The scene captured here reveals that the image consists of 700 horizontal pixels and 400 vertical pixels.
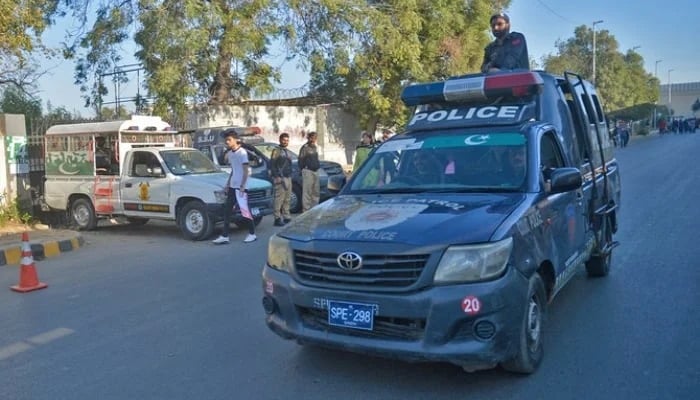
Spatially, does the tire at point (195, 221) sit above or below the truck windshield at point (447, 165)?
below

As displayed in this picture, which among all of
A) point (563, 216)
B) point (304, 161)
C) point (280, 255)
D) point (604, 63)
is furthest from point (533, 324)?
point (604, 63)

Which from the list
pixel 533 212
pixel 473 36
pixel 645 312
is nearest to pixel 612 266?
pixel 645 312

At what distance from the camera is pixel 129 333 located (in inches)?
223

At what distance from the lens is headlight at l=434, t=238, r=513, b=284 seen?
3814 mm

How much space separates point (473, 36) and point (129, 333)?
2265cm

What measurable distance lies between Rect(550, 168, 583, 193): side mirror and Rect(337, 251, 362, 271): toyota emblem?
1703mm

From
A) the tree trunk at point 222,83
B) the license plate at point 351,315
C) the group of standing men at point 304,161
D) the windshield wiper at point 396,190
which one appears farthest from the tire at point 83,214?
the license plate at point 351,315

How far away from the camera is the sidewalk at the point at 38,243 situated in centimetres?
959

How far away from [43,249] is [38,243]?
0.14m

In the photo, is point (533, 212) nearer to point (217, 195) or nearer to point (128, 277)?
point (128, 277)

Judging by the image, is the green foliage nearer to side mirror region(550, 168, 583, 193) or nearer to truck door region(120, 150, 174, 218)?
truck door region(120, 150, 174, 218)

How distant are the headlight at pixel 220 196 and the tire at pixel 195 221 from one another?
0.27 metres

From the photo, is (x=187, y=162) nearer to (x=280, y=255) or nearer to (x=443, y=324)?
(x=280, y=255)

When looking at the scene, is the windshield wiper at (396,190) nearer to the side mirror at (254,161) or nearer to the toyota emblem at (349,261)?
the toyota emblem at (349,261)
